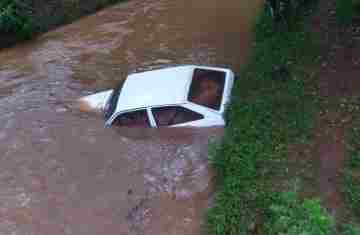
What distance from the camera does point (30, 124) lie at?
911 centimetres

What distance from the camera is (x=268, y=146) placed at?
716 cm

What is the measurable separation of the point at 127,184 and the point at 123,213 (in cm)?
63

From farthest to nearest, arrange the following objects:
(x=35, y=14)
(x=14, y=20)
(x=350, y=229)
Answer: (x=35, y=14), (x=14, y=20), (x=350, y=229)

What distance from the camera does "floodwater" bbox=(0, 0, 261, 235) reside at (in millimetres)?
6938

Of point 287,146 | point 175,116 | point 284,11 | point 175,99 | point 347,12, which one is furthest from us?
point 284,11

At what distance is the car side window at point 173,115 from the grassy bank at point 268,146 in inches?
25.2

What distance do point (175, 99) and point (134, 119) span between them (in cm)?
89

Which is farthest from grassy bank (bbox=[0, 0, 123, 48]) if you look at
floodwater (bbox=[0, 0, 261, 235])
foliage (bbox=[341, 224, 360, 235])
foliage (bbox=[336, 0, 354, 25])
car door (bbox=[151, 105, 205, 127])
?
foliage (bbox=[341, 224, 360, 235])

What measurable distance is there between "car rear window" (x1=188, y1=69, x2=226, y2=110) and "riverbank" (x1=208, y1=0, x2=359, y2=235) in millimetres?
339

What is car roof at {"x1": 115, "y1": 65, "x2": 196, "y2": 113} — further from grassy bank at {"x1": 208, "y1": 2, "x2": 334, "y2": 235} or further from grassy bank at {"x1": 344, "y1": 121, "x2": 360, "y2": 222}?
grassy bank at {"x1": 344, "y1": 121, "x2": 360, "y2": 222}

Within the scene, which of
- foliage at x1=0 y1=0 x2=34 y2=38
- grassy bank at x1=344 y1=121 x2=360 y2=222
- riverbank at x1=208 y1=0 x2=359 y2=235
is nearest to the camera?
riverbank at x1=208 y1=0 x2=359 y2=235

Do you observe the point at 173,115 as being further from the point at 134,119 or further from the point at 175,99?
the point at 134,119

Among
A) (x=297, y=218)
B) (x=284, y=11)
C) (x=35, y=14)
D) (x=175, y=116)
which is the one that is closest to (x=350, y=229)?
(x=297, y=218)

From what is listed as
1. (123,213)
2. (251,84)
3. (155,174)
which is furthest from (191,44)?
(123,213)
